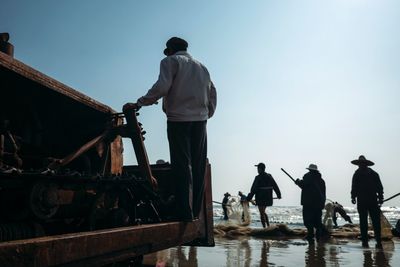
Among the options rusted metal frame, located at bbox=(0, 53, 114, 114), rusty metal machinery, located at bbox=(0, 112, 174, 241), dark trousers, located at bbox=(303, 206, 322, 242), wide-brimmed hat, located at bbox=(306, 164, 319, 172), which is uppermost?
rusted metal frame, located at bbox=(0, 53, 114, 114)

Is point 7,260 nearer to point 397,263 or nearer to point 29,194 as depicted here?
point 29,194

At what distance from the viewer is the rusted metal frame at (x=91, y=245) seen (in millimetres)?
1819

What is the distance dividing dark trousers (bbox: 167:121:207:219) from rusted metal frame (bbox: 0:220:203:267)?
0.80 ft

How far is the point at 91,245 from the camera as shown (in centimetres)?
228

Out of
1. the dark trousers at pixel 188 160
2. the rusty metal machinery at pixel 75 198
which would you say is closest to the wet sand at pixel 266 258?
the rusty metal machinery at pixel 75 198

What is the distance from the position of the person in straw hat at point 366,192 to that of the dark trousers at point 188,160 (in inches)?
269

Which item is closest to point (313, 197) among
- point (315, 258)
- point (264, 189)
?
point (264, 189)

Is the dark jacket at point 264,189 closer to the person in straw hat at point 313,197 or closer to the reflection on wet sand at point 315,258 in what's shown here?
the person in straw hat at point 313,197

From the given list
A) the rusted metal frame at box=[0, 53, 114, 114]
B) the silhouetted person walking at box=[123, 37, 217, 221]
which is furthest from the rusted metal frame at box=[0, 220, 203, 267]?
the rusted metal frame at box=[0, 53, 114, 114]

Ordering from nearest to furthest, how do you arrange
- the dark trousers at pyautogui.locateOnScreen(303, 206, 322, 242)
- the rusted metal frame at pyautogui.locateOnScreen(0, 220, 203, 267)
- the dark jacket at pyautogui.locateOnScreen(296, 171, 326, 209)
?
the rusted metal frame at pyautogui.locateOnScreen(0, 220, 203, 267) < the dark trousers at pyautogui.locateOnScreen(303, 206, 322, 242) < the dark jacket at pyautogui.locateOnScreen(296, 171, 326, 209)

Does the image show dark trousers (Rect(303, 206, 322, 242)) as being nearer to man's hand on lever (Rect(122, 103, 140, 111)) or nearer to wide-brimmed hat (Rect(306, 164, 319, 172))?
wide-brimmed hat (Rect(306, 164, 319, 172))

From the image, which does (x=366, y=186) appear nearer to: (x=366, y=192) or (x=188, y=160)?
(x=366, y=192)

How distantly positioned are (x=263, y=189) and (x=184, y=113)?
9366mm

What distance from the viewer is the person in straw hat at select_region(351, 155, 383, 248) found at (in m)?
9.48
